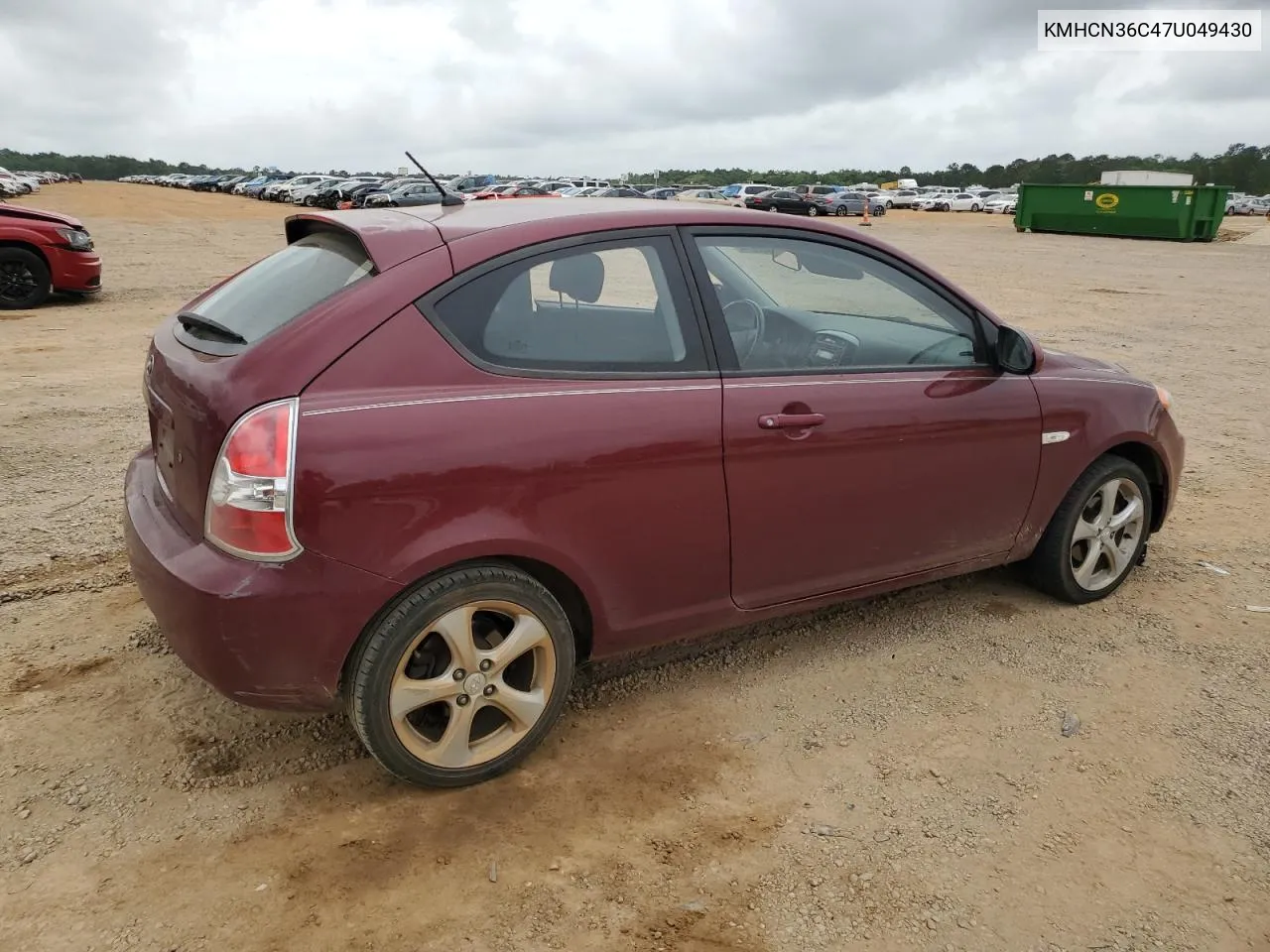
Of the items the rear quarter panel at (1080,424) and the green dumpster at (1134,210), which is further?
the green dumpster at (1134,210)

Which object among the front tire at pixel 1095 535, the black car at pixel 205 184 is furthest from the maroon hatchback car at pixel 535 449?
the black car at pixel 205 184

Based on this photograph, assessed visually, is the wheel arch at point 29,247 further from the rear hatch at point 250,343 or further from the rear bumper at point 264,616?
the rear bumper at point 264,616

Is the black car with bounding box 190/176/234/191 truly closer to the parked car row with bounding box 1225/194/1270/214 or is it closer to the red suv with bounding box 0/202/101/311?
the red suv with bounding box 0/202/101/311

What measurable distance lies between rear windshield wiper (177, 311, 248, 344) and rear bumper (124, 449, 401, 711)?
1.84 feet

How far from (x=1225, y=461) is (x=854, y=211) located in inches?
1655

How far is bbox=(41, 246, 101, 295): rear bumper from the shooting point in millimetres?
11094

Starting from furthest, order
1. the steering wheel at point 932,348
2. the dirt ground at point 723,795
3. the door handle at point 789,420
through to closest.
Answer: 1. the steering wheel at point 932,348
2. the door handle at point 789,420
3. the dirt ground at point 723,795

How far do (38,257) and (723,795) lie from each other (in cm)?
1163

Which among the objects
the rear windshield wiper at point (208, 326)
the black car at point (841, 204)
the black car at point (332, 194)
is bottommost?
the black car at point (841, 204)

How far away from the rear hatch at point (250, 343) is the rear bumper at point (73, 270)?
9.93 m

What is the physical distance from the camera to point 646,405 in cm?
274

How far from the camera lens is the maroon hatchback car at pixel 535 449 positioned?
7.80 feet

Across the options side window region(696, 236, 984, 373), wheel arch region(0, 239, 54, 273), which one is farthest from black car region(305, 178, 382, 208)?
side window region(696, 236, 984, 373)

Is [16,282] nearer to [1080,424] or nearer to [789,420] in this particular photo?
[789,420]
